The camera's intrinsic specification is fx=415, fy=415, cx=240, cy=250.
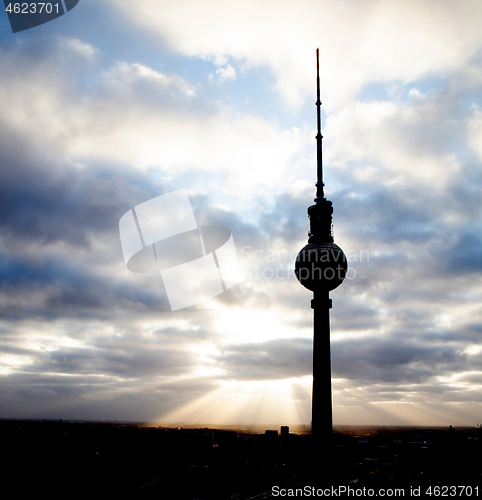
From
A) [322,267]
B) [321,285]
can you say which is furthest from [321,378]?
[322,267]

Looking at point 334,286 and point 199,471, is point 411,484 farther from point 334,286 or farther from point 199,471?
point 334,286

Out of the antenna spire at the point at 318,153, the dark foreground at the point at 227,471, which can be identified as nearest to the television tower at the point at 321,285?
the antenna spire at the point at 318,153

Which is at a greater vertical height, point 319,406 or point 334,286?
point 334,286

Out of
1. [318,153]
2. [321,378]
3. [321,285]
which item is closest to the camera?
[321,378]

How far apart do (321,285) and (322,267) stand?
2.55m

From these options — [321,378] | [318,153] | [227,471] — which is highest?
[318,153]

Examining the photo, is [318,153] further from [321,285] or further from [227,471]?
[227,471]

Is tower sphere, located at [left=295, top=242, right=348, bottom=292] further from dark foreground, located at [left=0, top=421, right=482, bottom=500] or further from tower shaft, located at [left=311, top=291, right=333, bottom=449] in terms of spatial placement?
dark foreground, located at [left=0, top=421, right=482, bottom=500]

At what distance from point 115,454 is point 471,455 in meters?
115

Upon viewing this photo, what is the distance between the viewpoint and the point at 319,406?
54938mm

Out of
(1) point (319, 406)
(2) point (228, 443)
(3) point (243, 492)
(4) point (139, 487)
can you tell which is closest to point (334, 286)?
(1) point (319, 406)

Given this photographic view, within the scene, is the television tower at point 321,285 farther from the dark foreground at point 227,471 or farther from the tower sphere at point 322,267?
the dark foreground at point 227,471

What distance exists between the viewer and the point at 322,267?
187 feet

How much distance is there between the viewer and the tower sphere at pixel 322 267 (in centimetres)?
5691
